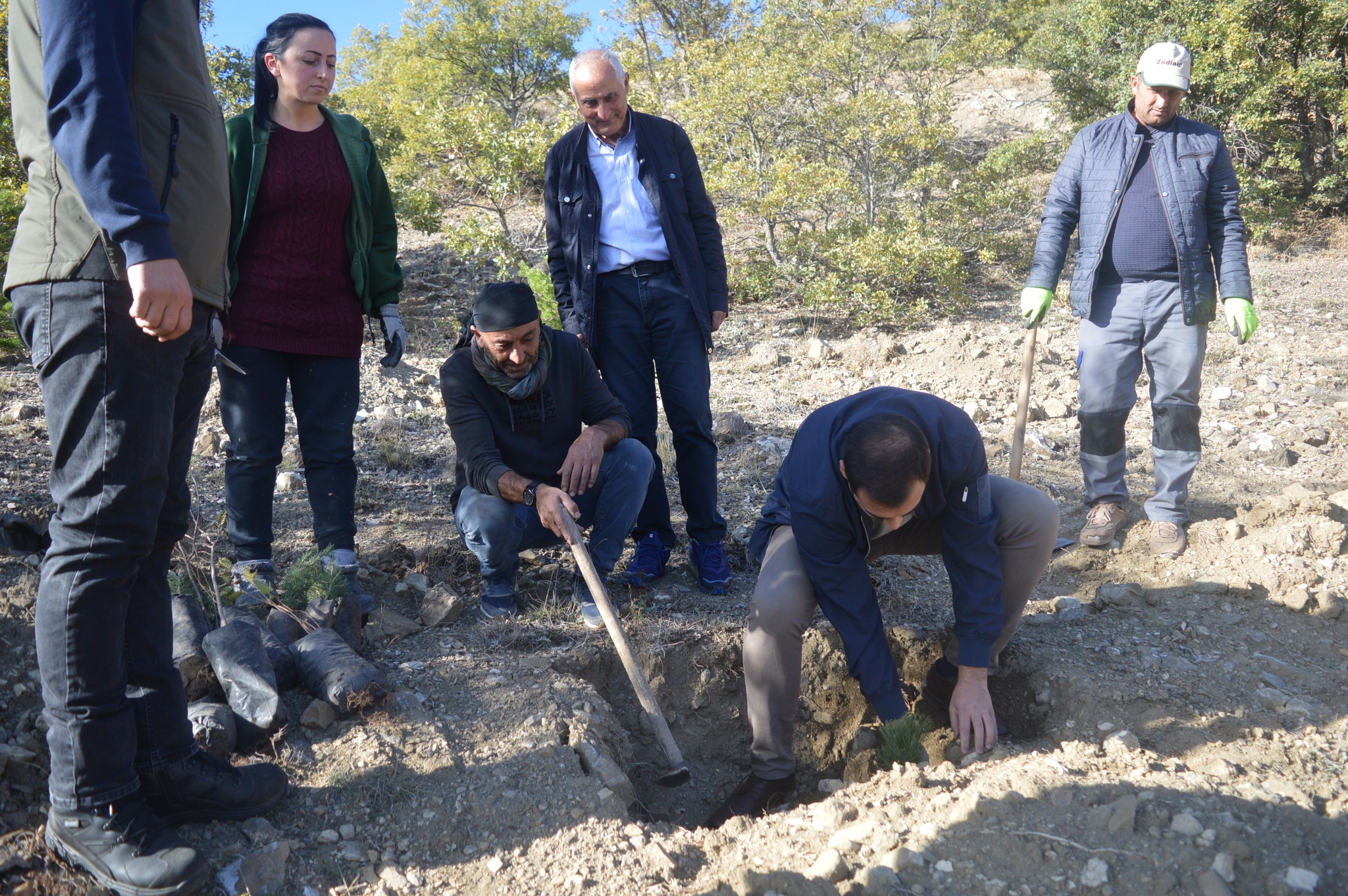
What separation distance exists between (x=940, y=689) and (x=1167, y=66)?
2.53 meters

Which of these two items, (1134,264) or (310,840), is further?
(1134,264)

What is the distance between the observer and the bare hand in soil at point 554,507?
312cm

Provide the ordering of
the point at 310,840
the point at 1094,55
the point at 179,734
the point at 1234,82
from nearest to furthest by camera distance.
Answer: the point at 179,734 → the point at 310,840 → the point at 1234,82 → the point at 1094,55

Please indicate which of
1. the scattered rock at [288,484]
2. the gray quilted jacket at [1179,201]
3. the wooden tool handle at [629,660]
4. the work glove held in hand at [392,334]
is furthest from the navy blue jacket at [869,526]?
the scattered rock at [288,484]

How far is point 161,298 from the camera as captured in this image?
180cm

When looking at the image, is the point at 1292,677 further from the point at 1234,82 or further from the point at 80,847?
the point at 1234,82

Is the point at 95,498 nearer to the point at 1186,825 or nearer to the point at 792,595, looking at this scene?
the point at 792,595

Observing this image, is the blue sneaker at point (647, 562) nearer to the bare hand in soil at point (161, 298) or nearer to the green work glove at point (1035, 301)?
the green work glove at point (1035, 301)

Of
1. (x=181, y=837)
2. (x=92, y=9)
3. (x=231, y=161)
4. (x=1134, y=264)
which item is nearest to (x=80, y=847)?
(x=181, y=837)

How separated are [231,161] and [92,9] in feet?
4.12

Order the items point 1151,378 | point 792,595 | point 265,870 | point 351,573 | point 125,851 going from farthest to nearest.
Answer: point 1151,378 → point 351,573 → point 792,595 → point 265,870 → point 125,851

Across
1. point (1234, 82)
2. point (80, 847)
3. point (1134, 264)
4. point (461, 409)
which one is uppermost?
point (1234, 82)

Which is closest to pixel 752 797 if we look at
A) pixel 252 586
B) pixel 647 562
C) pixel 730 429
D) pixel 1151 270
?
pixel 647 562

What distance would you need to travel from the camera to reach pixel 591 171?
367 cm
